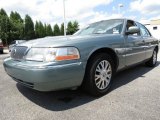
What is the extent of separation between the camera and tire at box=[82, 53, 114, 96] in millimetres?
3182

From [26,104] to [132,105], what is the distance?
1.67 m

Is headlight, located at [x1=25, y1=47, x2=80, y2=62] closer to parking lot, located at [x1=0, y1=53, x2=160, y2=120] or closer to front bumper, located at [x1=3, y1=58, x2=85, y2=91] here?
front bumper, located at [x1=3, y1=58, x2=85, y2=91]

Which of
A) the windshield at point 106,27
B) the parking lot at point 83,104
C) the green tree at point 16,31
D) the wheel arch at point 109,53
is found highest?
the green tree at point 16,31

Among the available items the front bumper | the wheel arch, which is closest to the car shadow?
the front bumper

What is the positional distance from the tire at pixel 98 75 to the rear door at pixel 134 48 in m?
0.63

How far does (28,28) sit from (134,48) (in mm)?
37062

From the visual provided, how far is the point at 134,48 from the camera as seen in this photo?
4277 mm

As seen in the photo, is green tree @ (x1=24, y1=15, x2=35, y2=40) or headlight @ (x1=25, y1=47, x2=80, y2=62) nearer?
headlight @ (x1=25, y1=47, x2=80, y2=62)

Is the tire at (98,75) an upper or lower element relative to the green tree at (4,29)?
lower

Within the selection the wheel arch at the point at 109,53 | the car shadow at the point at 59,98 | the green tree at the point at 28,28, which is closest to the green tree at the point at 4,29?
the green tree at the point at 28,28

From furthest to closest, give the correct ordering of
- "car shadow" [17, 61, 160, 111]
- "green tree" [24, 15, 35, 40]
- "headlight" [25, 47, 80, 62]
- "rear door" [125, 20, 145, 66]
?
1. "green tree" [24, 15, 35, 40]
2. "rear door" [125, 20, 145, 66]
3. "car shadow" [17, 61, 160, 111]
4. "headlight" [25, 47, 80, 62]

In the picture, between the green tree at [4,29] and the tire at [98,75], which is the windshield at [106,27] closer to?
the tire at [98,75]

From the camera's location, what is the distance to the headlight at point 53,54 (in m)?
2.82

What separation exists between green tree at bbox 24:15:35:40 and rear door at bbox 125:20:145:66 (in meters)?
35.7
